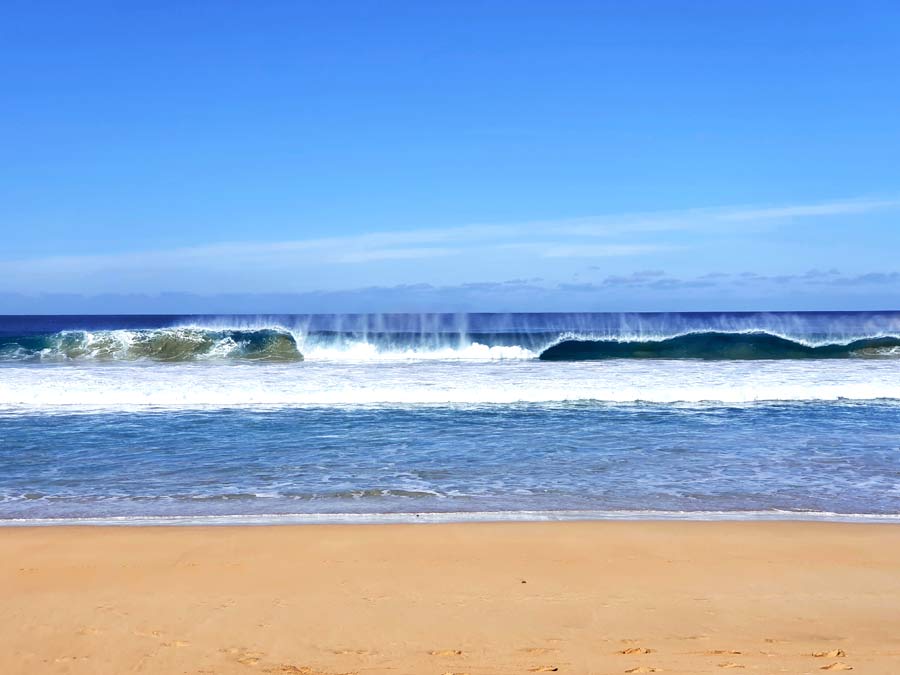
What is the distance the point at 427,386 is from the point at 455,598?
432 inches

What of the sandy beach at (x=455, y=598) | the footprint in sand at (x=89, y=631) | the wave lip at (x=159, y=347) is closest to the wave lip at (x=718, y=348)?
the wave lip at (x=159, y=347)

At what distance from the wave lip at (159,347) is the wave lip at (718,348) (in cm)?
952

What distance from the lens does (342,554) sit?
5566mm

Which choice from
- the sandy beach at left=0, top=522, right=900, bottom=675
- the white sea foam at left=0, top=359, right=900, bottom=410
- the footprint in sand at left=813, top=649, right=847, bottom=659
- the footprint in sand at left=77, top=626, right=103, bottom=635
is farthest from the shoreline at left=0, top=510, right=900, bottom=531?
the white sea foam at left=0, top=359, right=900, bottom=410

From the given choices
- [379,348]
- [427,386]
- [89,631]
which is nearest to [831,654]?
[89,631]

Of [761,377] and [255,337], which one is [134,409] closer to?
[761,377]

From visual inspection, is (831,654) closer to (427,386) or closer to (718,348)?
(427,386)

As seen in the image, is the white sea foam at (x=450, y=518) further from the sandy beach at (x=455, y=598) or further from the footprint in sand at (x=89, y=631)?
the footprint in sand at (x=89, y=631)

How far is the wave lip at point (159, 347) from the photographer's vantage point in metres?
25.7

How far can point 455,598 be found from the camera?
186 inches

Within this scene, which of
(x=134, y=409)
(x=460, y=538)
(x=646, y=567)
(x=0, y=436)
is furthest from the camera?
(x=134, y=409)

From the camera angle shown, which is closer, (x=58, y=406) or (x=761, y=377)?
(x=58, y=406)

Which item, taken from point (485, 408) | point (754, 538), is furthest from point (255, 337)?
point (754, 538)

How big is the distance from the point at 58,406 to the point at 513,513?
10.2 metres
